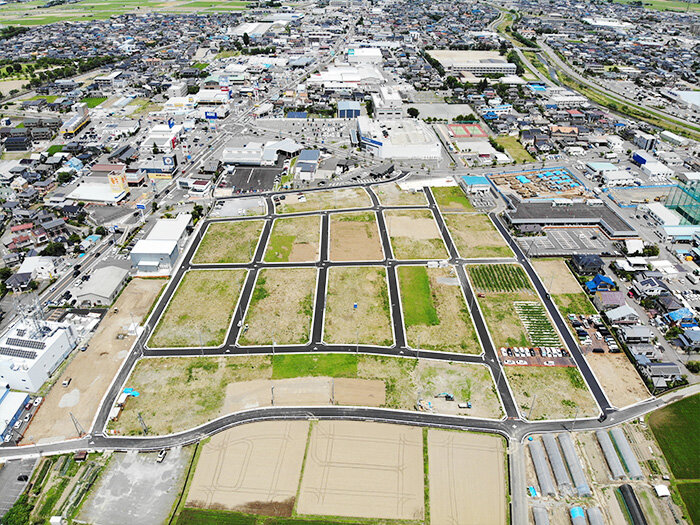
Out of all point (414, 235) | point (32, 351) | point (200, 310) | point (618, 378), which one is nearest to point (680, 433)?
point (618, 378)

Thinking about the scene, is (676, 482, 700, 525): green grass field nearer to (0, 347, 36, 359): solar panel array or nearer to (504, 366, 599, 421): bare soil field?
A: (504, 366, 599, 421): bare soil field

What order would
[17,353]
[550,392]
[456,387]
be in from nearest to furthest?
[550,392]
[456,387]
[17,353]

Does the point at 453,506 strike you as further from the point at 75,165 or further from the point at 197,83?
the point at 197,83

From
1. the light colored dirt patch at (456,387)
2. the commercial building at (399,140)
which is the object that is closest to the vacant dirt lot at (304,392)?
the light colored dirt patch at (456,387)

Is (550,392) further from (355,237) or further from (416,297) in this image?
(355,237)

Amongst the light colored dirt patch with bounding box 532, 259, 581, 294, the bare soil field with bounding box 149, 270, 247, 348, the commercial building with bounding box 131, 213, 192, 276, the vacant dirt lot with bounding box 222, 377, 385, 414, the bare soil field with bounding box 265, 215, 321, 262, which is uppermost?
the commercial building with bounding box 131, 213, 192, 276

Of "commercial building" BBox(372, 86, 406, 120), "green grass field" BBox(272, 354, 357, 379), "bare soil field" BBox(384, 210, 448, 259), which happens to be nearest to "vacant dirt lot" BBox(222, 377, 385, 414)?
"green grass field" BBox(272, 354, 357, 379)
